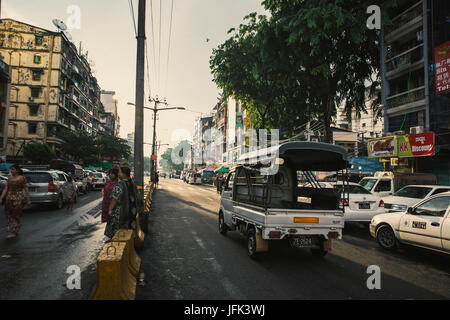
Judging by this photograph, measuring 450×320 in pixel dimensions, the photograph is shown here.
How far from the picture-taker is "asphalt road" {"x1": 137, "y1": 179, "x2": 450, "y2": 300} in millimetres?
4418

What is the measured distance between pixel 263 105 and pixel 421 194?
1239 centimetres

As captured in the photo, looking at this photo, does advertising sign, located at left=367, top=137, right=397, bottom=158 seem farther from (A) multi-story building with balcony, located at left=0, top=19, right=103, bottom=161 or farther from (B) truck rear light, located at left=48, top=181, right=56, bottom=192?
(A) multi-story building with balcony, located at left=0, top=19, right=103, bottom=161

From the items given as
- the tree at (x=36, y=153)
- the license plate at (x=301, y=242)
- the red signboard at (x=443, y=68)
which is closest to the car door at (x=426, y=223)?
the license plate at (x=301, y=242)

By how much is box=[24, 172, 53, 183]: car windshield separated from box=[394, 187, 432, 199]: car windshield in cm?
1375

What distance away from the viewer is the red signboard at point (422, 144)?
15656 millimetres

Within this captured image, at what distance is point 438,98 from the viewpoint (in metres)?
17.1

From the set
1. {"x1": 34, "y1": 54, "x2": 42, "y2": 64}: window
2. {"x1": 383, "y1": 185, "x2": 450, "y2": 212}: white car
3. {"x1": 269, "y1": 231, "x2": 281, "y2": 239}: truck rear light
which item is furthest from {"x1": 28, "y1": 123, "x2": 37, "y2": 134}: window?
{"x1": 269, "y1": 231, "x2": 281, "y2": 239}: truck rear light

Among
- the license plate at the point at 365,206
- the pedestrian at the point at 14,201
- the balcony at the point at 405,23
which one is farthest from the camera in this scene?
the balcony at the point at 405,23

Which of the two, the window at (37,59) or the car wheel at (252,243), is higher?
the window at (37,59)

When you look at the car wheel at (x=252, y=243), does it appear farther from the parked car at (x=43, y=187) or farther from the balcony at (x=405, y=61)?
the balcony at (x=405, y=61)

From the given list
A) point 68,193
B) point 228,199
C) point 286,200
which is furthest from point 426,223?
point 68,193

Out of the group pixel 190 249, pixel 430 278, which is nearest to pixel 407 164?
pixel 430 278

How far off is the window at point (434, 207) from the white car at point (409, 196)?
117 inches
